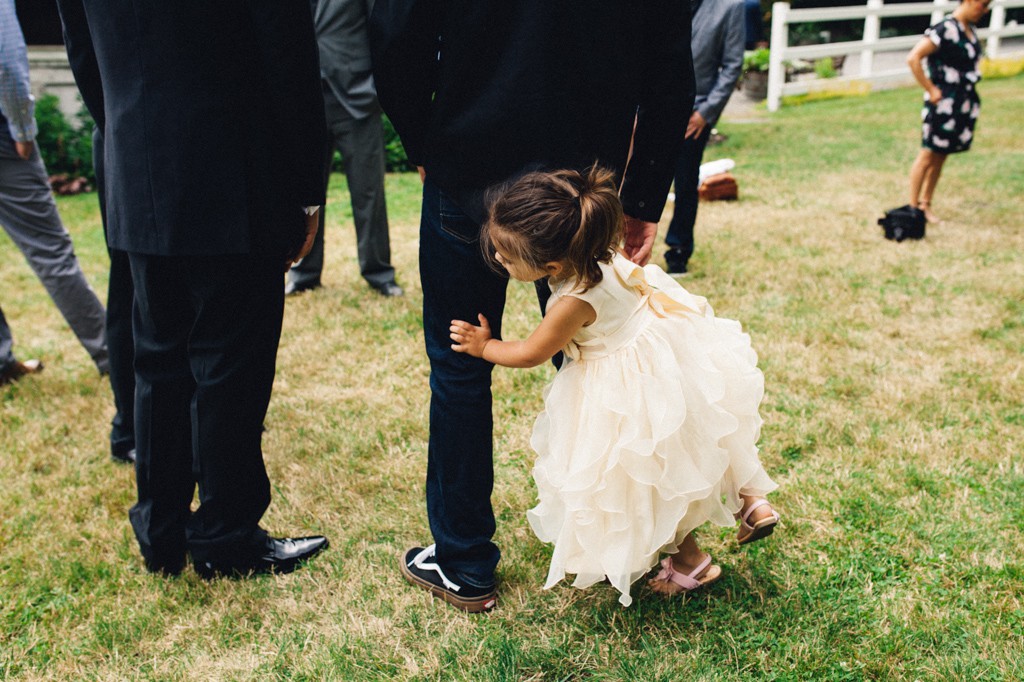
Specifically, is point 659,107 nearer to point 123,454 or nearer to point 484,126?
point 484,126

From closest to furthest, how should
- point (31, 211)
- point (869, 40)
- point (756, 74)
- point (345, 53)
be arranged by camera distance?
1. point (31, 211)
2. point (345, 53)
3. point (869, 40)
4. point (756, 74)

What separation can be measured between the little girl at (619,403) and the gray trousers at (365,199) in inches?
124

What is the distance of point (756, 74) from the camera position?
53.5 ft

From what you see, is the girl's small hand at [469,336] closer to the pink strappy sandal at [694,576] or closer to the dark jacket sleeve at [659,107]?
the dark jacket sleeve at [659,107]

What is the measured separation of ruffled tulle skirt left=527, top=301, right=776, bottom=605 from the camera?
1950 millimetres

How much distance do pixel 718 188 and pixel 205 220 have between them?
599 cm

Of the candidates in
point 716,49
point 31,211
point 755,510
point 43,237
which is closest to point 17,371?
point 43,237

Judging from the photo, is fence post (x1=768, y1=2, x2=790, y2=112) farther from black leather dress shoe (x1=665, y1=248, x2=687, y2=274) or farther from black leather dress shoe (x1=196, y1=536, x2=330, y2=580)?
black leather dress shoe (x1=196, y1=536, x2=330, y2=580)

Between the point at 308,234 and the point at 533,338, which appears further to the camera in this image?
the point at 308,234

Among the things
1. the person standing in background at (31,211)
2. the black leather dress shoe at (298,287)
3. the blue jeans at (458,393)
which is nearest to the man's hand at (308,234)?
the blue jeans at (458,393)

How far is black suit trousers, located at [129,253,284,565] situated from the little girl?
2.24ft

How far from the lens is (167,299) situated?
2246mm

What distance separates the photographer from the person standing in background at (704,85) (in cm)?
509

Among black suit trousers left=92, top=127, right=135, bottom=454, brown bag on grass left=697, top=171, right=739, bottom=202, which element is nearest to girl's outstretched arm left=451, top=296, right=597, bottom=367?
black suit trousers left=92, top=127, right=135, bottom=454
